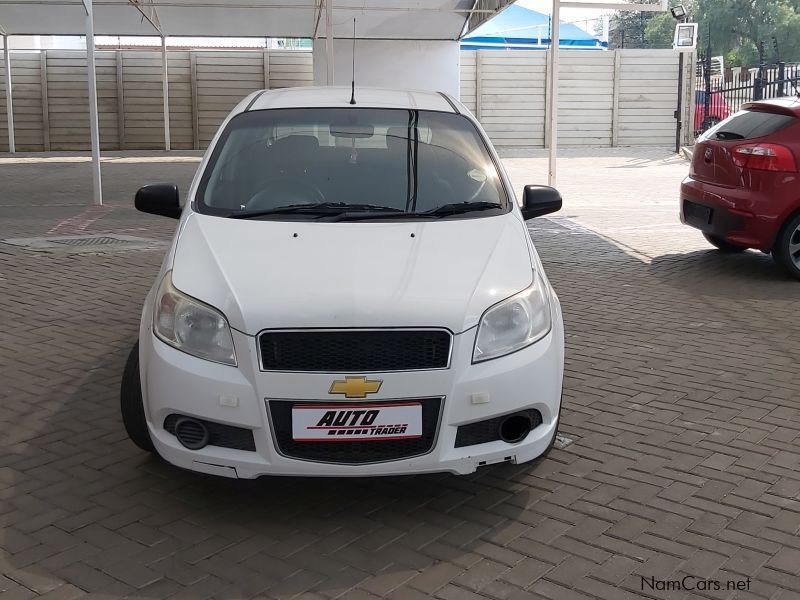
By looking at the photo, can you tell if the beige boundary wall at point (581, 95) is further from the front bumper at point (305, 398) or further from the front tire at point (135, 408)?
the front bumper at point (305, 398)

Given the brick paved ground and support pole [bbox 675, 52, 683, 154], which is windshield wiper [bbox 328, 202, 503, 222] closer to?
the brick paved ground

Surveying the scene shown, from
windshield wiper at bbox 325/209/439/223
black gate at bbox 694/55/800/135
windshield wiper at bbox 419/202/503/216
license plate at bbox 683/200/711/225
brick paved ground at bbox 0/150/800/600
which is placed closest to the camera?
brick paved ground at bbox 0/150/800/600

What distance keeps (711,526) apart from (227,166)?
2748 millimetres

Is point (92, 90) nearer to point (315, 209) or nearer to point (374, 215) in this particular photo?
point (315, 209)

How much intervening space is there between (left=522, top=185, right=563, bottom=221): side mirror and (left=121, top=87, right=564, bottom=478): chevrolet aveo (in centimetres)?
76

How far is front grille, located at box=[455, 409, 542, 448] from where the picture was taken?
3.70 metres

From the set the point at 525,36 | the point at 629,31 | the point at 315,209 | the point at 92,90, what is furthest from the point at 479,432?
the point at 629,31

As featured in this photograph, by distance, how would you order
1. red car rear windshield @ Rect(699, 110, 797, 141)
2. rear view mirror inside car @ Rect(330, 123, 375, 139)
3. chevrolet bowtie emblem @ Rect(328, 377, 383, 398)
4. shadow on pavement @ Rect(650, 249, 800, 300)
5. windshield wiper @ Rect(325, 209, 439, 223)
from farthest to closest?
red car rear windshield @ Rect(699, 110, 797, 141), shadow on pavement @ Rect(650, 249, 800, 300), rear view mirror inside car @ Rect(330, 123, 375, 139), windshield wiper @ Rect(325, 209, 439, 223), chevrolet bowtie emblem @ Rect(328, 377, 383, 398)

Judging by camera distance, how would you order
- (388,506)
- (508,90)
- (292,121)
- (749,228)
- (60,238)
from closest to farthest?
(388,506) < (292,121) < (749,228) < (60,238) < (508,90)

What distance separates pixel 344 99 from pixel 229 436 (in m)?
2.35

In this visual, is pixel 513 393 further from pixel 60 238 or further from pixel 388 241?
pixel 60 238

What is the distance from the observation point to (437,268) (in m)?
3.93

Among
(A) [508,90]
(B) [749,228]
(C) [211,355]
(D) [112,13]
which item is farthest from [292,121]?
(A) [508,90]

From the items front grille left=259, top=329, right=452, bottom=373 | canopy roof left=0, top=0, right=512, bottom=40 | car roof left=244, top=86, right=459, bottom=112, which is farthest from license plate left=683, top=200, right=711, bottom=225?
canopy roof left=0, top=0, right=512, bottom=40
